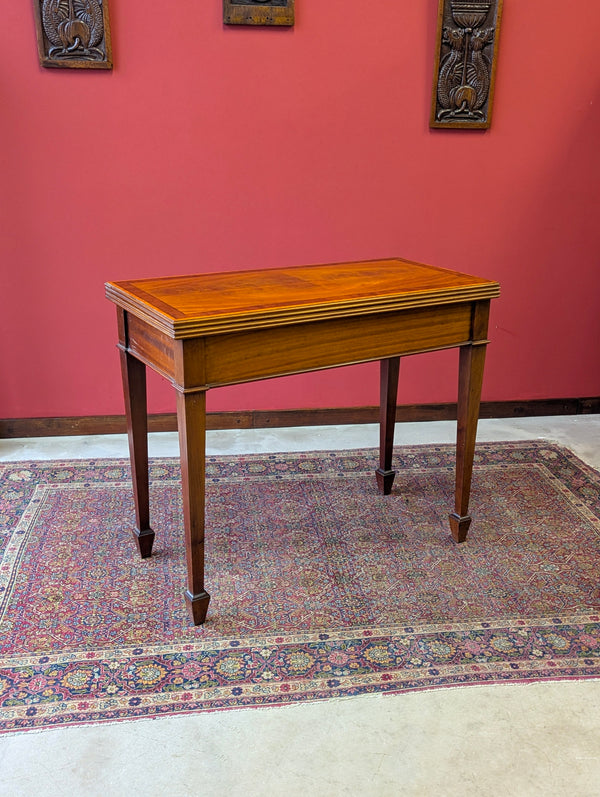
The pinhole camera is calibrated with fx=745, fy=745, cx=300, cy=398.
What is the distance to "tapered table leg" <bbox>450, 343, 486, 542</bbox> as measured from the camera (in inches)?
A: 94.7

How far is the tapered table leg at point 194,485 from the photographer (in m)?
1.92

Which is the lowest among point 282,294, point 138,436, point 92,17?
point 138,436

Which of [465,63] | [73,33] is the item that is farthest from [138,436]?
[465,63]

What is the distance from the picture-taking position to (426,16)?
10.7 ft

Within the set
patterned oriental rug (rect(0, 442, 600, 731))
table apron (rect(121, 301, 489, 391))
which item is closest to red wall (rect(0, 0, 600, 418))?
patterned oriental rug (rect(0, 442, 600, 731))

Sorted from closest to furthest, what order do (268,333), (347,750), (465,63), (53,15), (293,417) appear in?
1. (347,750)
2. (268,333)
3. (53,15)
4. (465,63)
5. (293,417)

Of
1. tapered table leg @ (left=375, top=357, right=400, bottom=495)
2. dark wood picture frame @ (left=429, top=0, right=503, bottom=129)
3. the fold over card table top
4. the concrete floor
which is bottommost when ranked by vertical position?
the concrete floor

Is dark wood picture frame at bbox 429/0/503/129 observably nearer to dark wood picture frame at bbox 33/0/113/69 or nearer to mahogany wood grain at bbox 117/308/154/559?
dark wood picture frame at bbox 33/0/113/69

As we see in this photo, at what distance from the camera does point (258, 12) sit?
3115 mm

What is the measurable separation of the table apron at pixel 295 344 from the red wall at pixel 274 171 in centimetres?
127

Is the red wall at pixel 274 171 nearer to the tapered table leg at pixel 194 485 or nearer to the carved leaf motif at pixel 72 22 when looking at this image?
the carved leaf motif at pixel 72 22

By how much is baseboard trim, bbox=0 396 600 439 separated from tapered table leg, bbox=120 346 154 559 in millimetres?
1137

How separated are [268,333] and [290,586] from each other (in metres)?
0.86

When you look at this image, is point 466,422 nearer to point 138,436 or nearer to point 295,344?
point 295,344
